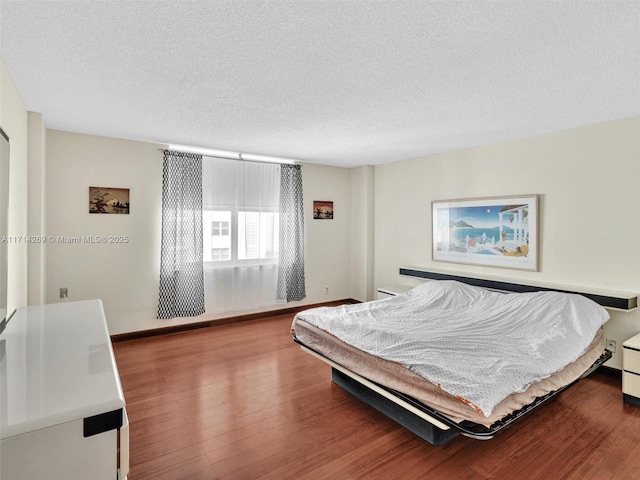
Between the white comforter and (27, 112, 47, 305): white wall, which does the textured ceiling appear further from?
the white comforter

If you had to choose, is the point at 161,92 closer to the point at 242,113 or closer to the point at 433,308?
the point at 242,113

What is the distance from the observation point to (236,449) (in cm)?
A: 215

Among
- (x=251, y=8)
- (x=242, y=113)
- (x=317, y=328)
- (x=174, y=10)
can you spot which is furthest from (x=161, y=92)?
(x=317, y=328)

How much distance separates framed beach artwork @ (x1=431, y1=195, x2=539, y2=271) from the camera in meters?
3.76

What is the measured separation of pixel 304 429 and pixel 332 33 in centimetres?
249

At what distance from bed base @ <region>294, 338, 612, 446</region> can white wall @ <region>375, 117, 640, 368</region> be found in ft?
2.92

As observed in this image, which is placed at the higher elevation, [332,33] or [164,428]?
[332,33]

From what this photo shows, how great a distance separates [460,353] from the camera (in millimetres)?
2346

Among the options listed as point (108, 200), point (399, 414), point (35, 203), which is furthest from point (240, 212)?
point (399, 414)

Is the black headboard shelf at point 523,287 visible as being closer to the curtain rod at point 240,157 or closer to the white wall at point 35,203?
the curtain rod at point 240,157

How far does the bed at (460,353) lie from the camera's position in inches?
76.2

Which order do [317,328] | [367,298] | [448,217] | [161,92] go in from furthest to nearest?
[367,298]
[448,217]
[317,328]
[161,92]

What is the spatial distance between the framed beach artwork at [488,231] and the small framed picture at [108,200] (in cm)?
402

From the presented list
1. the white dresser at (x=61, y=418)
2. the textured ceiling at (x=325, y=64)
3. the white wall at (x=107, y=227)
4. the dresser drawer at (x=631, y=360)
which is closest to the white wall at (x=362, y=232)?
the textured ceiling at (x=325, y=64)
